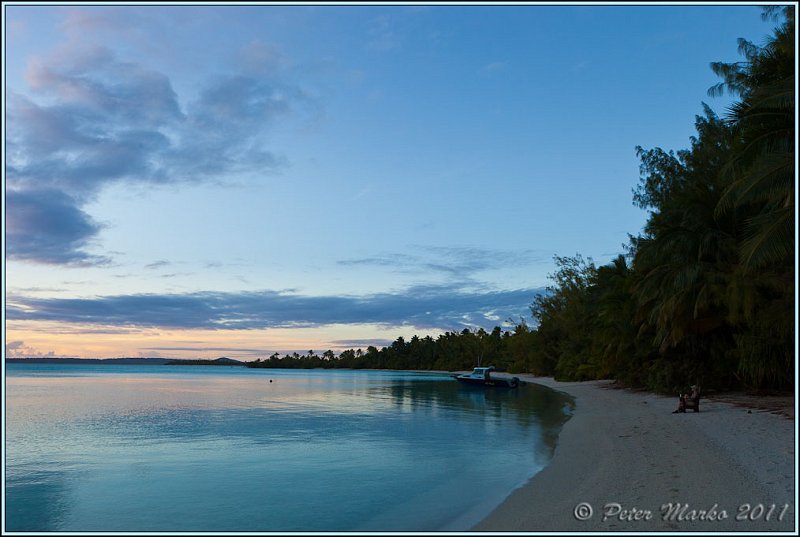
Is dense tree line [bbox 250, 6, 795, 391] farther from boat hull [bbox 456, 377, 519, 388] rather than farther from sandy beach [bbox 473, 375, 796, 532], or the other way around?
boat hull [bbox 456, 377, 519, 388]

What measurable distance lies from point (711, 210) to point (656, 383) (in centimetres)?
1262

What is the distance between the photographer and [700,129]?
3809cm

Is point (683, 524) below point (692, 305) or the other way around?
below

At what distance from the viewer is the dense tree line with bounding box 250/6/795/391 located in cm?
1617

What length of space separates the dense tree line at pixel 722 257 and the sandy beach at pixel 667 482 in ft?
17.1

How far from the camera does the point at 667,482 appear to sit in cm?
1216

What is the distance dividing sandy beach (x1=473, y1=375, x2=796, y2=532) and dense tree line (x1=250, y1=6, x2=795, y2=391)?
206 inches

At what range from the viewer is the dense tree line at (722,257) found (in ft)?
53.1

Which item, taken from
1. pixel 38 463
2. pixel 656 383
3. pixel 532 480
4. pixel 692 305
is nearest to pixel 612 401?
pixel 656 383

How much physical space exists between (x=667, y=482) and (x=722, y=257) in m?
22.0

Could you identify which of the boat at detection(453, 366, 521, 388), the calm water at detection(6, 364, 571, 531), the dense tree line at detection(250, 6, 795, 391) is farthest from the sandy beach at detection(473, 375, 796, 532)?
the boat at detection(453, 366, 521, 388)

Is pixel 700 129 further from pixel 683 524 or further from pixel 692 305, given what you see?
pixel 683 524

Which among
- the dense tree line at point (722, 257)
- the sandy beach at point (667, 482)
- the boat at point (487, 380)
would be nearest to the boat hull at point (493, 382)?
the boat at point (487, 380)

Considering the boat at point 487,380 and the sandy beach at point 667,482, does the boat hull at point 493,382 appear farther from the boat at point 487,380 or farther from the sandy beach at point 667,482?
the sandy beach at point 667,482
